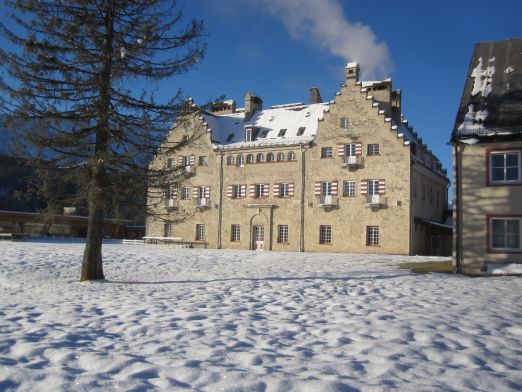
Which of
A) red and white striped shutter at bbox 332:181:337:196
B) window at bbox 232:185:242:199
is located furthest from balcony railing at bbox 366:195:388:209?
window at bbox 232:185:242:199

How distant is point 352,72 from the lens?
3366 centimetres

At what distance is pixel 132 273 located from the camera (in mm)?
16438

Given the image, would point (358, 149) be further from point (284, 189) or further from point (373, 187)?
point (284, 189)

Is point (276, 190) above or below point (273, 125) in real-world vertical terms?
below

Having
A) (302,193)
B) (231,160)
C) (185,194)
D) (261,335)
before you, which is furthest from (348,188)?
(261,335)

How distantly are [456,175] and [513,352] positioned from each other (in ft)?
41.8

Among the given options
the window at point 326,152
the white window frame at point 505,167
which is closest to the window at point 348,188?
the window at point 326,152

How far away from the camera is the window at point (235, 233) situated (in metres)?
37.1

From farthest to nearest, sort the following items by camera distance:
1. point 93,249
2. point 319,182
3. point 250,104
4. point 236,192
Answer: point 250,104 → point 236,192 → point 319,182 → point 93,249

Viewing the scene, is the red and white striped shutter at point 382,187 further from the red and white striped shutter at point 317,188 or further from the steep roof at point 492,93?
the steep roof at point 492,93

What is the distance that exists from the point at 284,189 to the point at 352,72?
992cm

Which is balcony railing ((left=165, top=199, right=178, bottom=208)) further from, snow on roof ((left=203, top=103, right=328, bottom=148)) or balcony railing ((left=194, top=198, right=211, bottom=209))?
snow on roof ((left=203, top=103, right=328, bottom=148))

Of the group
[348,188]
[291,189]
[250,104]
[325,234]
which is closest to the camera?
[348,188]

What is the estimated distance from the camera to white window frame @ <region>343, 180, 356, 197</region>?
32688 millimetres
